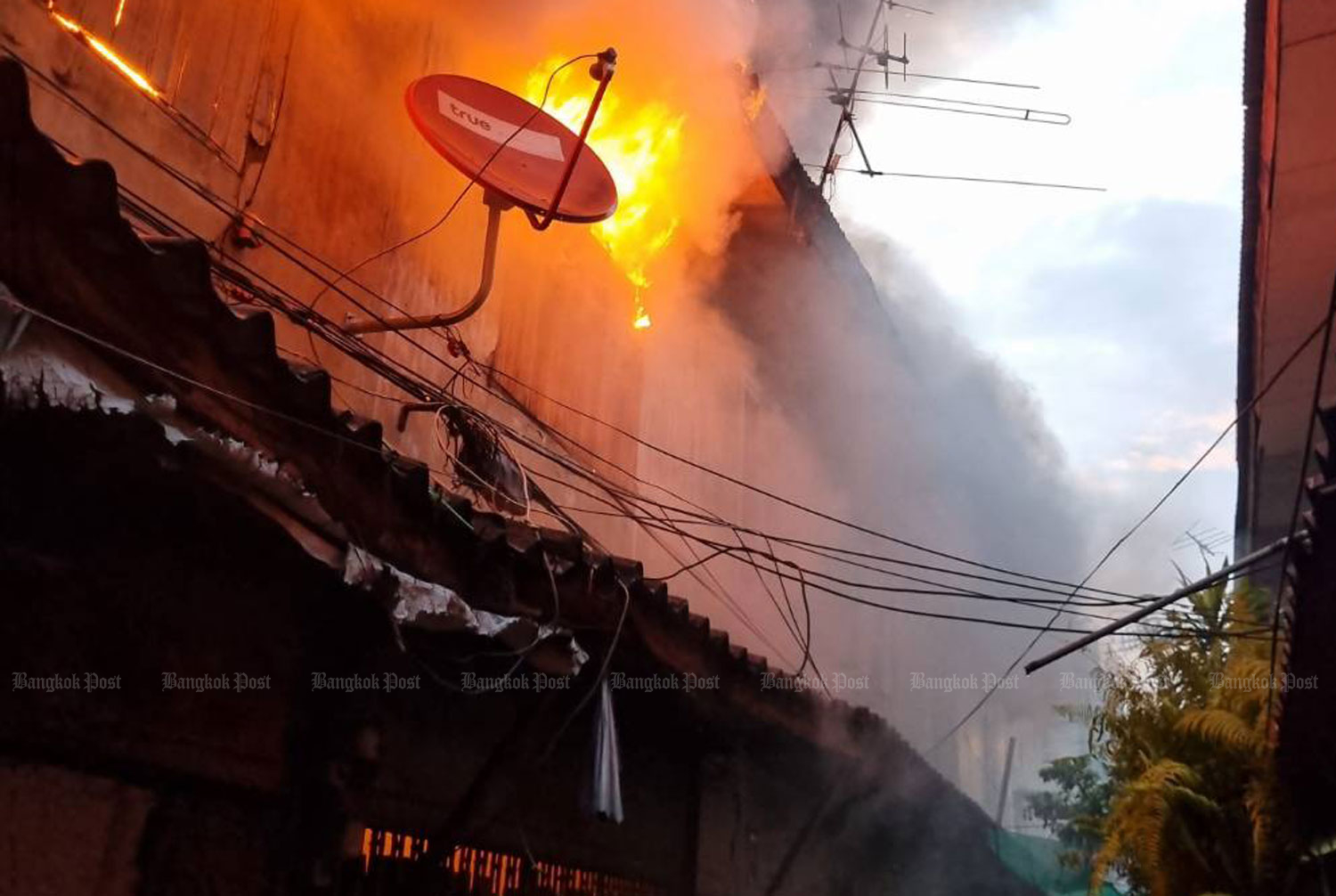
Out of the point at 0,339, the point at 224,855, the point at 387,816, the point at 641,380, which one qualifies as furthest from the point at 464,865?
the point at 641,380

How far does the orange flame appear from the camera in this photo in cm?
525

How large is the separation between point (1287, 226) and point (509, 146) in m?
8.06

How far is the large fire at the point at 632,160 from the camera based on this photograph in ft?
31.6

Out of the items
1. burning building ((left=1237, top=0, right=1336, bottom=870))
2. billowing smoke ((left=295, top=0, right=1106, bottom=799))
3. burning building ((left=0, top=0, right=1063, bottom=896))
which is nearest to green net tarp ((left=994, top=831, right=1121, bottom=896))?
billowing smoke ((left=295, top=0, right=1106, bottom=799))

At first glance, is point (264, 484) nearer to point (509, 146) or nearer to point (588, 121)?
point (588, 121)

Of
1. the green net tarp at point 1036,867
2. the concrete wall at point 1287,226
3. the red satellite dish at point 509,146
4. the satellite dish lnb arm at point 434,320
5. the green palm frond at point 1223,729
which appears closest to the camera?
the satellite dish lnb arm at point 434,320

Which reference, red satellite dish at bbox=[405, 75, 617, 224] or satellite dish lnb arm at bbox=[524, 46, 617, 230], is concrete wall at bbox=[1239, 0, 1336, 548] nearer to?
satellite dish lnb arm at bbox=[524, 46, 617, 230]

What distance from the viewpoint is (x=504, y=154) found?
7105 mm

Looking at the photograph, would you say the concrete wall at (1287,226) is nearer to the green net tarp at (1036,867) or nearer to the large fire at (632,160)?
the large fire at (632,160)

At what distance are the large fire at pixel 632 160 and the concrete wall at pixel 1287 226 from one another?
18.0 feet

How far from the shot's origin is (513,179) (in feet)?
23.4

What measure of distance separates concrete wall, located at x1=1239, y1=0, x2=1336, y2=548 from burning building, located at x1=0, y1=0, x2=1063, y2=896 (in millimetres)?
5305

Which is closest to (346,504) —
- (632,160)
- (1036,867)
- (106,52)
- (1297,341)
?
(106,52)

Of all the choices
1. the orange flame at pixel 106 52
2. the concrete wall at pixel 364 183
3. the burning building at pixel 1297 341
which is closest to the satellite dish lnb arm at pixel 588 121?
the concrete wall at pixel 364 183
